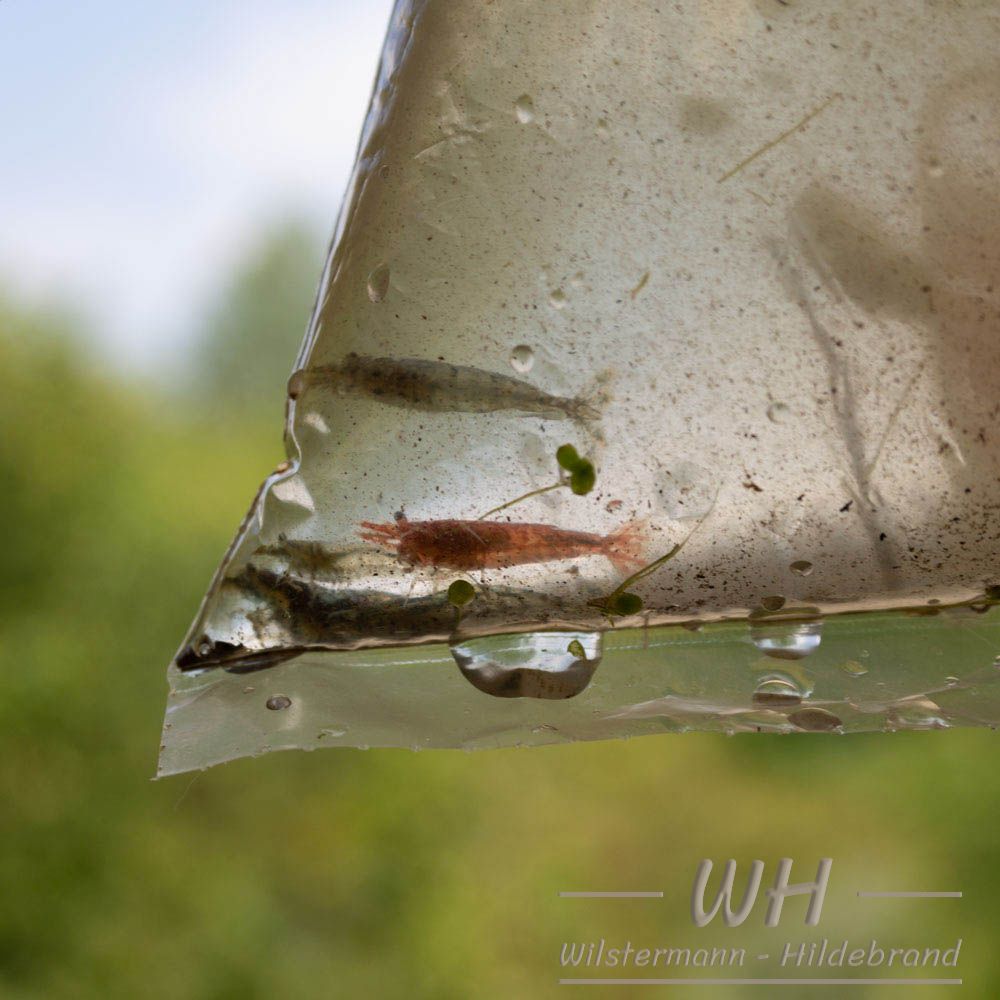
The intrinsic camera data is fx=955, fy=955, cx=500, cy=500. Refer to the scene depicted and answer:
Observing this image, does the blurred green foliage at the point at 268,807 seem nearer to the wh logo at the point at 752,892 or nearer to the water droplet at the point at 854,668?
the wh logo at the point at 752,892

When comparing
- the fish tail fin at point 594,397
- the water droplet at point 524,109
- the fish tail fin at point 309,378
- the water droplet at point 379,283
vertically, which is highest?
the water droplet at point 524,109

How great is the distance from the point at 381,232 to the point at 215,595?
5.7 inches

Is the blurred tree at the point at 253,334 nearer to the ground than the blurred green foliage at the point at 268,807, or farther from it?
farther from it

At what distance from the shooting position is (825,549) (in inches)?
13.6

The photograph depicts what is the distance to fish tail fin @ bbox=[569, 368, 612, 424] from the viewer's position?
33 centimetres

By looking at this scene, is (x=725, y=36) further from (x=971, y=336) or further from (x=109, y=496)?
(x=109, y=496)

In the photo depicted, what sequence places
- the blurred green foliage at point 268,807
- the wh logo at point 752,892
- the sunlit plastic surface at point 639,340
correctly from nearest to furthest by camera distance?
the sunlit plastic surface at point 639,340 < the wh logo at point 752,892 < the blurred green foliage at point 268,807

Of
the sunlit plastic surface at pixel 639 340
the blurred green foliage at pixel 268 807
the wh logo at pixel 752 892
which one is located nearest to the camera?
the sunlit plastic surface at pixel 639 340

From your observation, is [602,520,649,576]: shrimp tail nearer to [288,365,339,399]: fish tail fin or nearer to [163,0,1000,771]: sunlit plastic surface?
[163,0,1000,771]: sunlit plastic surface

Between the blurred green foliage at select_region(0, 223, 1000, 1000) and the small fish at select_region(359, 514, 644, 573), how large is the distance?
5.78 feet

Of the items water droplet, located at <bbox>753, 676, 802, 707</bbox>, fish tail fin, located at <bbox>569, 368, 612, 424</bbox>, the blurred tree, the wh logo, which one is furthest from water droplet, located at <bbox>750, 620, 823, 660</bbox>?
the blurred tree

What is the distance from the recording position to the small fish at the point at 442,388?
0.33m

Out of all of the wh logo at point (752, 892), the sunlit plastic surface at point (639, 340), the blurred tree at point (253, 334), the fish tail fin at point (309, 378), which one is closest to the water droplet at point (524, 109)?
the sunlit plastic surface at point (639, 340)

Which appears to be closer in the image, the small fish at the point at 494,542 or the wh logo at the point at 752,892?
the small fish at the point at 494,542
